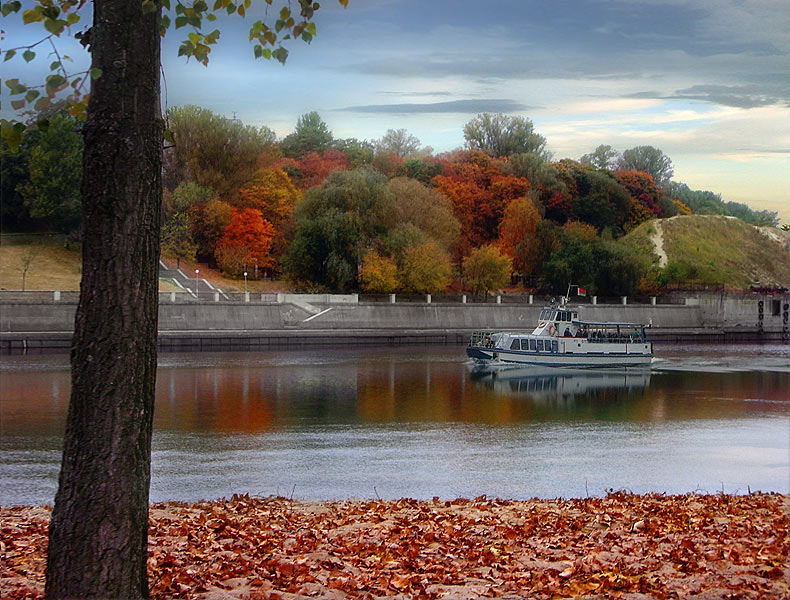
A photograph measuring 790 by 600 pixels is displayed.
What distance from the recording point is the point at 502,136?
4540 inches

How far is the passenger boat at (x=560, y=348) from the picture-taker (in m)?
49.7

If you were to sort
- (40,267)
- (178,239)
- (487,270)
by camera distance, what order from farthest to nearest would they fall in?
(487,270), (178,239), (40,267)

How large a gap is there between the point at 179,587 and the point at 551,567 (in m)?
3.13

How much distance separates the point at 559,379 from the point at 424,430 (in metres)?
20.5

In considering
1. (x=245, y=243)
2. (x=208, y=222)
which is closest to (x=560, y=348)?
(x=245, y=243)

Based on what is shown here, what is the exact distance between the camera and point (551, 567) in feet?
25.9

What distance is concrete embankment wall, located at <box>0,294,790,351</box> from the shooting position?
57.7 metres

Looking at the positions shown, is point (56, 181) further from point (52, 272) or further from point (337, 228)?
point (337, 228)

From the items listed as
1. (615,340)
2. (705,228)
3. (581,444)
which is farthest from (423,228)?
(581,444)

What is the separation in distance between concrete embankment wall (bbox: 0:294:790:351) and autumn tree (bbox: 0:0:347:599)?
5201 centimetres

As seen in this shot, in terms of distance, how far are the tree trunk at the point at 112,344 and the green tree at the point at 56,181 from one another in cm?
7087

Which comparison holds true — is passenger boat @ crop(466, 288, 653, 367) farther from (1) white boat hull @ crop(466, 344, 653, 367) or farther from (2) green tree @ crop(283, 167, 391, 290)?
(2) green tree @ crop(283, 167, 391, 290)

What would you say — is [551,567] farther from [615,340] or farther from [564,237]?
[564,237]

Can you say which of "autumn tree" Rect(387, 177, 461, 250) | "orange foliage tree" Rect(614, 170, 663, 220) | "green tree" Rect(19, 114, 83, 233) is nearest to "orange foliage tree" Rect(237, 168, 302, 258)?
"autumn tree" Rect(387, 177, 461, 250)
